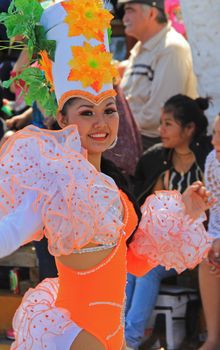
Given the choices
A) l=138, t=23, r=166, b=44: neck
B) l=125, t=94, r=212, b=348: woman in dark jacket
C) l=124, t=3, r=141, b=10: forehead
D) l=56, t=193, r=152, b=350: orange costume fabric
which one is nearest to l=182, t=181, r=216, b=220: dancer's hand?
l=56, t=193, r=152, b=350: orange costume fabric

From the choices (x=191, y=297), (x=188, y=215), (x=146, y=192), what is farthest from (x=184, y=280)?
(x=188, y=215)

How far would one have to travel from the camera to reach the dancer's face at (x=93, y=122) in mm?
2926

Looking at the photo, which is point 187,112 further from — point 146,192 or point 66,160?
point 66,160

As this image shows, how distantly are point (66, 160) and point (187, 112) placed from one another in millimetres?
2807

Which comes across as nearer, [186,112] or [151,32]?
[186,112]

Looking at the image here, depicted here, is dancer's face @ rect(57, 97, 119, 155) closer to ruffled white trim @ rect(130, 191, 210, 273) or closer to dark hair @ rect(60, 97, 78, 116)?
dark hair @ rect(60, 97, 78, 116)

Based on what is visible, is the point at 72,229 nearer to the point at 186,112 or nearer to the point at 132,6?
the point at 186,112

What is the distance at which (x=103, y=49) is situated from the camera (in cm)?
302

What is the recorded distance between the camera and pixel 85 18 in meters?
2.96

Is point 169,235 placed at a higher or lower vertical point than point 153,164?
higher

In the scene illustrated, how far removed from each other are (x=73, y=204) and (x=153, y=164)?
2839 millimetres

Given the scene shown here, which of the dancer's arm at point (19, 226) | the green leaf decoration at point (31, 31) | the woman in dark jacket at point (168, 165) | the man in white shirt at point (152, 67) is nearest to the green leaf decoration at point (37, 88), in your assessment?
the green leaf decoration at point (31, 31)

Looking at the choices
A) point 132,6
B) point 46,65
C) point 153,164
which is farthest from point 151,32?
point 46,65

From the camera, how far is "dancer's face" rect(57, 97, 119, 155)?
2926mm
